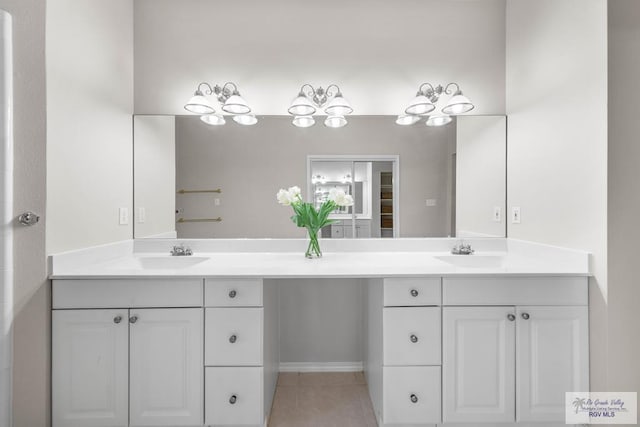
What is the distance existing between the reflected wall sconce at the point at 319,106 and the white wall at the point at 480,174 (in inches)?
30.0

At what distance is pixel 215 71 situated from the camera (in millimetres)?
1954

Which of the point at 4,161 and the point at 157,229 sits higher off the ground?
the point at 4,161

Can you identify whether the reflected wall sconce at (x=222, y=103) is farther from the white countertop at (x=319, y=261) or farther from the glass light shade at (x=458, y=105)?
the glass light shade at (x=458, y=105)

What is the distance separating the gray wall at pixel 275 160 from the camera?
1967mm

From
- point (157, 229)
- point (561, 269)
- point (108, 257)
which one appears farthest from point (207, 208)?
point (561, 269)

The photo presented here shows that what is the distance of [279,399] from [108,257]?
4.12 ft

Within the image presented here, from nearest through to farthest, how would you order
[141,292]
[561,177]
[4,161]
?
1. [4,161]
2. [141,292]
3. [561,177]

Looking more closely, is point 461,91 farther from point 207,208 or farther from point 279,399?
point 279,399

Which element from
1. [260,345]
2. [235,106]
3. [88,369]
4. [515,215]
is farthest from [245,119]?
[515,215]

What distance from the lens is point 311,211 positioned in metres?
1.79

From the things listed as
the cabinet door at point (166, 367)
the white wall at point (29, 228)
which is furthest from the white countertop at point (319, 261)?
the cabinet door at point (166, 367)

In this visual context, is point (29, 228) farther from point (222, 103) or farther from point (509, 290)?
point (509, 290)

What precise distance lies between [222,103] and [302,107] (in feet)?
1.70

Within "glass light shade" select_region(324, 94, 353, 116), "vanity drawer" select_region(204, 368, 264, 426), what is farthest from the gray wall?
"vanity drawer" select_region(204, 368, 264, 426)
